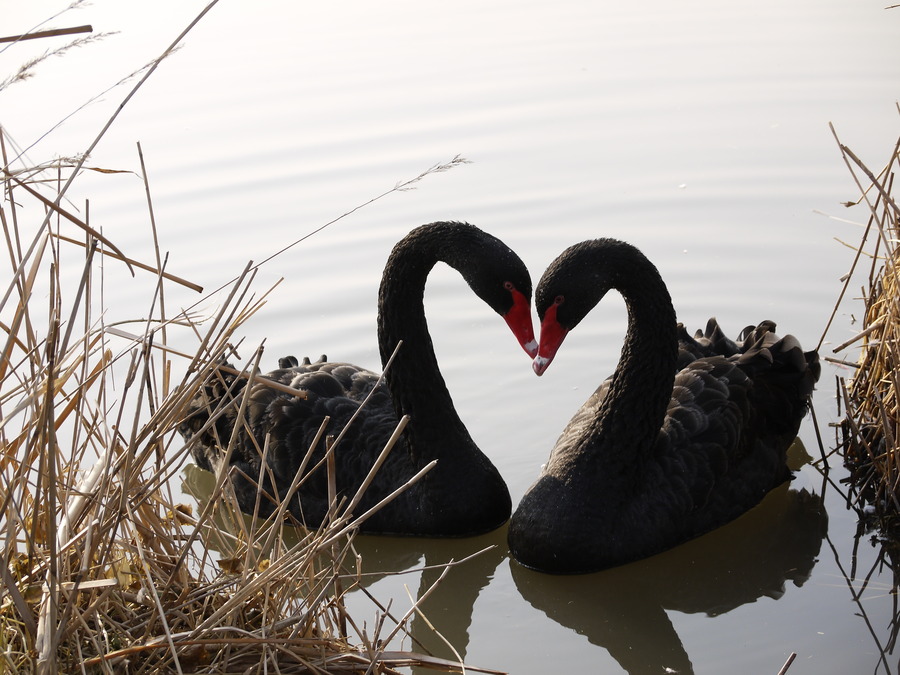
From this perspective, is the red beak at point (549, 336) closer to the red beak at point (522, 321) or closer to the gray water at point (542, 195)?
the red beak at point (522, 321)

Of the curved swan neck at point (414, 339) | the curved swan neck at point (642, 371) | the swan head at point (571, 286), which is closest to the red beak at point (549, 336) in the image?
the swan head at point (571, 286)

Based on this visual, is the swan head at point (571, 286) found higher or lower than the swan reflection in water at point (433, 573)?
higher

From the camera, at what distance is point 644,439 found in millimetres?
4340

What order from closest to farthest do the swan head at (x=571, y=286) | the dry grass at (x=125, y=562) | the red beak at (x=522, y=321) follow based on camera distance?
the dry grass at (x=125, y=562) → the swan head at (x=571, y=286) → the red beak at (x=522, y=321)

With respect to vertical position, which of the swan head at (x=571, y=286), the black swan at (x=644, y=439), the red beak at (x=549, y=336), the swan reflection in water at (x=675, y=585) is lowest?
the swan reflection in water at (x=675, y=585)

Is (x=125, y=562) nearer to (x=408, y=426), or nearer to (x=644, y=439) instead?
(x=408, y=426)

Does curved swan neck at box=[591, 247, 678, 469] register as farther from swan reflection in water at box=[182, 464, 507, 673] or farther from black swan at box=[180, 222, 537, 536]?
swan reflection in water at box=[182, 464, 507, 673]

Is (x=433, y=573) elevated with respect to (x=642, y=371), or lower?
lower

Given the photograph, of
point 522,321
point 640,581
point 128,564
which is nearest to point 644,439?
point 640,581

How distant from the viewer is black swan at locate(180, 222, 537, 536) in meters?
4.46

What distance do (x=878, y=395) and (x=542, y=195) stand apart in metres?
3.34

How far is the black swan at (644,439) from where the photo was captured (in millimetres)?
4211

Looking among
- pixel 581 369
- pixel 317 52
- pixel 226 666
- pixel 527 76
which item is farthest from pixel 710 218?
pixel 226 666

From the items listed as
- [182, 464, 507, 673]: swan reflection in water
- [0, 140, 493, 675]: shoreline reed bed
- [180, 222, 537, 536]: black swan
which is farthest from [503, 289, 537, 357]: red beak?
[0, 140, 493, 675]: shoreline reed bed
